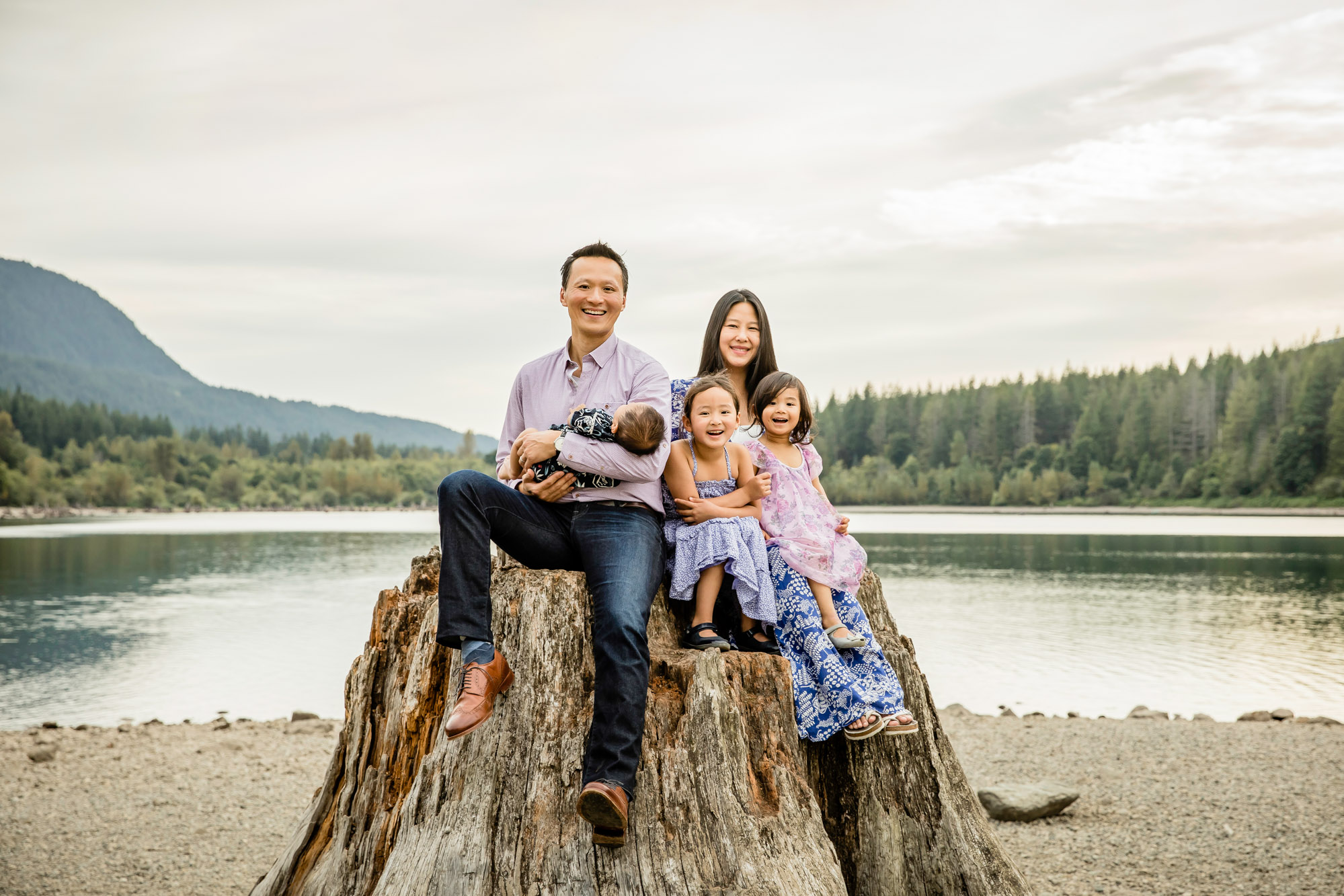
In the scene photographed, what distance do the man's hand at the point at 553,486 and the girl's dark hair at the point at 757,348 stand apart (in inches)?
60.0

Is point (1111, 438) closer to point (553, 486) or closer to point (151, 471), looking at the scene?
point (553, 486)

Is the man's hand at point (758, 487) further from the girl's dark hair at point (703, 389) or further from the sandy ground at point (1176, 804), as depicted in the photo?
the sandy ground at point (1176, 804)

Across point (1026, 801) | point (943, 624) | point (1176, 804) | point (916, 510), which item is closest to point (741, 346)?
point (1026, 801)

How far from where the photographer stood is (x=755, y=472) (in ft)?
15.9

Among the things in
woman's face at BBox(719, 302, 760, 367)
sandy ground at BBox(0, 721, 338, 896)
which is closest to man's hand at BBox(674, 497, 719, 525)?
woman's face at BBox(719, 302, 760, 367)

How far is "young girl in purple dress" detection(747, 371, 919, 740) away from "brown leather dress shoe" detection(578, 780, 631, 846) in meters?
1.17

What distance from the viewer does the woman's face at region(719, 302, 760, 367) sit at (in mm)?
5289

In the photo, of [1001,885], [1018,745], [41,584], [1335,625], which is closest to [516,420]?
[1001,885]

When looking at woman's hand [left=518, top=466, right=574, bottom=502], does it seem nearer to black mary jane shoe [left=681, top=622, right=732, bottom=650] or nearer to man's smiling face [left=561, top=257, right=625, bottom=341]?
man's smiling face [left=561, top=257, right=625, bottom=341]

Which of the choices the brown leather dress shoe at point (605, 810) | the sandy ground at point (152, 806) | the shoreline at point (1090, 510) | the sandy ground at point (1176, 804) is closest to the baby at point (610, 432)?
the brown leather dress shoe at point (605, 810)

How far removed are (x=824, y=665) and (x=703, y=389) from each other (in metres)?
1.46

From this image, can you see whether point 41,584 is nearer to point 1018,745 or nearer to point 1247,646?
point 1018,745

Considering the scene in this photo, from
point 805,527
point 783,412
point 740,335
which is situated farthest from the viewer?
point 740,335

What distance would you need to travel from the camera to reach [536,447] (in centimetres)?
404
